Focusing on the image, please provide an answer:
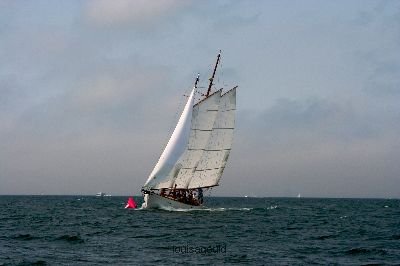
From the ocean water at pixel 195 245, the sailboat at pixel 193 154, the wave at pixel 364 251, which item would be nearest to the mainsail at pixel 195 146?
the sailboat at pixel 193 154

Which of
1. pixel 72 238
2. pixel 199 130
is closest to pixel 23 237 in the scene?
pixel 72 238

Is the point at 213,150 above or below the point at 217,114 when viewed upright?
below

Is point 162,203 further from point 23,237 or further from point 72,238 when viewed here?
point 72,238

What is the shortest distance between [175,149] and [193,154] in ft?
10.1

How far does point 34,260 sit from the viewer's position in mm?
30469

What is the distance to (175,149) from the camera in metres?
73.0

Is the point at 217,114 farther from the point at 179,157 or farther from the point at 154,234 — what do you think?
the point at 154,234

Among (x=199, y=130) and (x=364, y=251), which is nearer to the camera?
(x=364, y=251)

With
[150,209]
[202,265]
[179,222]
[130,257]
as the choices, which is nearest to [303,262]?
[202,265]

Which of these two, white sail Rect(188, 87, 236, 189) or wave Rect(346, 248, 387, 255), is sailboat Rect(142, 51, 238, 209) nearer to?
white sail Rect(188, 87, 236, 189)

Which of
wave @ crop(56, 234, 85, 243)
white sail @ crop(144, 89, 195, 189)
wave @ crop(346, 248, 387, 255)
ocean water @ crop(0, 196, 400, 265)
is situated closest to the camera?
ocean water @ crop(0, 196, 400, 265)

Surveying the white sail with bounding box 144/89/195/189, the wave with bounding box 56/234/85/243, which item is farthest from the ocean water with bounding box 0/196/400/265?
the white sail with bounding box 144/89/195/189

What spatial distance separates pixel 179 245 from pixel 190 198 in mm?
39999

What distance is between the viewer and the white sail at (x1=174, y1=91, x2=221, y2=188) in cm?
7400
